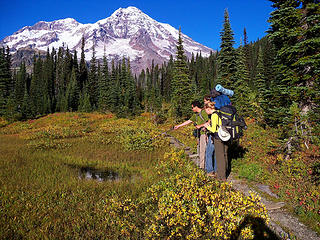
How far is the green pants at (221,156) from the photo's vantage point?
5.64 m

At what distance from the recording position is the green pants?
18.5 feet

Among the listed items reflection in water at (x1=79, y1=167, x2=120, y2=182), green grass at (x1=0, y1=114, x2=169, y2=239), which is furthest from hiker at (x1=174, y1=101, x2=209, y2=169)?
reflection in water at (x1=79, y1=167, x2=120, y2=182)

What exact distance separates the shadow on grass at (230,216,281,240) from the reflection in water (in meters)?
5.67

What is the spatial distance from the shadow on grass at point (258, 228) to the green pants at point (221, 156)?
2.31 metres

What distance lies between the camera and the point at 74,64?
224ft

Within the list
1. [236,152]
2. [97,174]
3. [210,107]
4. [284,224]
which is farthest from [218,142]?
[97,174]

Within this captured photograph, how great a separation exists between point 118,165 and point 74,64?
6849 cm

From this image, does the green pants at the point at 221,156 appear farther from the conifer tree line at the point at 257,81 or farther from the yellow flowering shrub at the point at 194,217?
the conifer tree line at the point at 257,81

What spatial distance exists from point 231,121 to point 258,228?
2.60 metres

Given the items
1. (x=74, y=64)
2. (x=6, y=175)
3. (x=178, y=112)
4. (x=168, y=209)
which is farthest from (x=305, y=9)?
(x=74, y=64)

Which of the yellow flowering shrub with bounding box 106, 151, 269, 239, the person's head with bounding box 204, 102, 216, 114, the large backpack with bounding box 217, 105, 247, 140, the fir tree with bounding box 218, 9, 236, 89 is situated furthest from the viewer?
the fir tree with bounding box 218, 9, 236, 89

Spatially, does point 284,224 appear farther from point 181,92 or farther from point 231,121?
point 181,92

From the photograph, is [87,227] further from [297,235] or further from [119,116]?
[119,116]

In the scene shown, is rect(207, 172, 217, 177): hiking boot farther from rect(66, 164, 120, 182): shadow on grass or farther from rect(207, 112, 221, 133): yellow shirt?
rect(66, 164, 120, 182): shadow on grass
